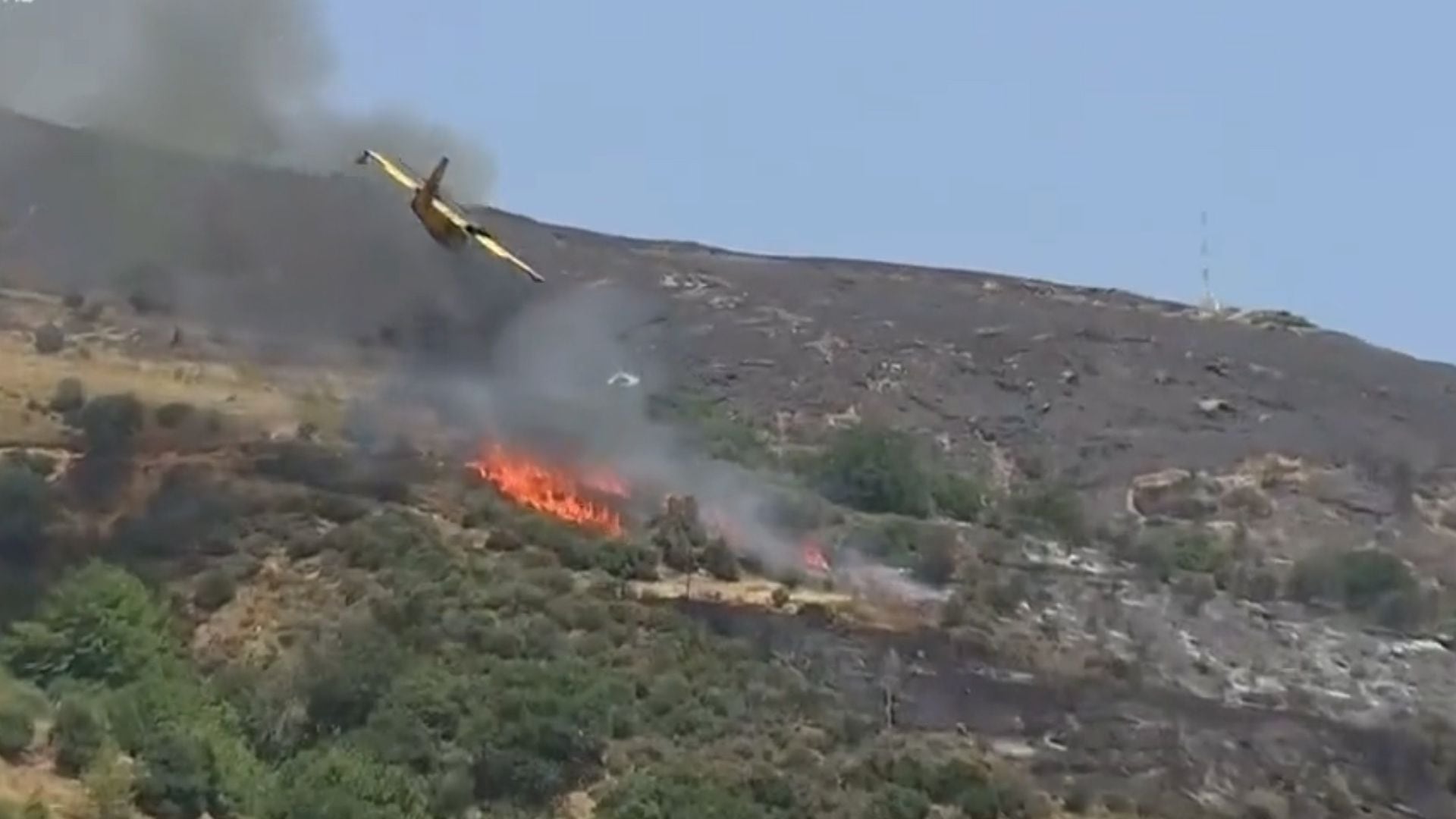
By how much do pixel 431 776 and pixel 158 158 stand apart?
124 ft

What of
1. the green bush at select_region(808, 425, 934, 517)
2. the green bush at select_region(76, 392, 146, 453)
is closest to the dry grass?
the green bush at select_region(76, 392, 146, 453)

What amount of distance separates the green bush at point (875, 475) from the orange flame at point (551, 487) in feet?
30.6

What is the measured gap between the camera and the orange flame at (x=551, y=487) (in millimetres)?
53281

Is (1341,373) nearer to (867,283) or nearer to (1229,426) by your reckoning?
(1229,426)

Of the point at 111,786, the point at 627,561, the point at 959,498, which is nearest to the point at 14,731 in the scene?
the point at 111,786

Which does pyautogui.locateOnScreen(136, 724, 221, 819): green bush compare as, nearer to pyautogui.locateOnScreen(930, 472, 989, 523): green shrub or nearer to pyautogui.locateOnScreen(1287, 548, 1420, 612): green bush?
Answer: pyautogui.locateOnScreen(1287, 548, 1420, 612): green bush

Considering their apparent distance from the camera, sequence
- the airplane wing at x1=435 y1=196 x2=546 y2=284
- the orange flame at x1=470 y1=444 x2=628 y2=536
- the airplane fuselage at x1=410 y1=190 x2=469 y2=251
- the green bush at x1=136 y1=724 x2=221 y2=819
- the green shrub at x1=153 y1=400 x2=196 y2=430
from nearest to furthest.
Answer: the green bush at x1=136 y1=724 x2=221 y2=819, the airplane wing at x1=435 y1=196 x2=546 y2=284, the airplane fuselage at x1=410 y1=190 x2=469 y2=251, the orange flame at x1=470 y1=444 x2=628 y2=536, the green shrub at x1=153 y1=400 x2=196 y2=430

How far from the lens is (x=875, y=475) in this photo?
6531 cm

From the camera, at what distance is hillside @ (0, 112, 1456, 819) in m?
39.6

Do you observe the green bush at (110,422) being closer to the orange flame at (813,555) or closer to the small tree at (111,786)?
the orange flame at (813,555)

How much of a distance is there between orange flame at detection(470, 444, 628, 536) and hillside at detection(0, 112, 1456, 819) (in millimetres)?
170

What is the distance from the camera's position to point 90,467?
168 ft

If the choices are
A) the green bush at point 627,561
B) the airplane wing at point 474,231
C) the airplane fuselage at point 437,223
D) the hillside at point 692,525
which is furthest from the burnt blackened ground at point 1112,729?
the airplane fuselage at point 437,223

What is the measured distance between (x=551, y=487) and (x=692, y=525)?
4028 millimetres
